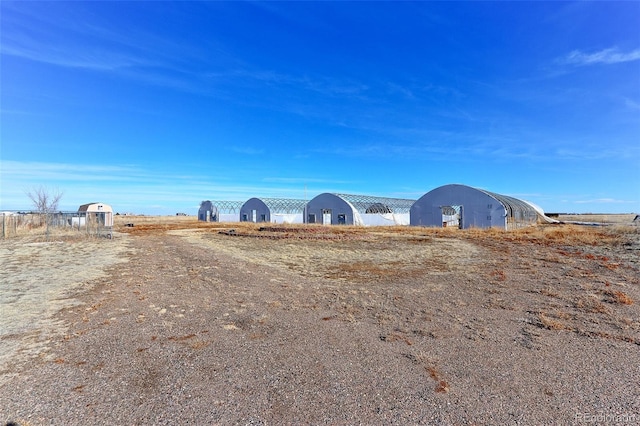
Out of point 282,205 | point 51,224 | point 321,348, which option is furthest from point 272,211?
point 321,348

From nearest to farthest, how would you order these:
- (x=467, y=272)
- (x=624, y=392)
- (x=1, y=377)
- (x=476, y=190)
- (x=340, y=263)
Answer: (x=624, y=392), (x=1, y=377), (x=467, y=272), (x=340, y=263), (x=476, y=190)

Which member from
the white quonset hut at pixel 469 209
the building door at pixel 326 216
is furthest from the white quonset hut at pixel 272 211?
the white quonset hut at pixel 469 209

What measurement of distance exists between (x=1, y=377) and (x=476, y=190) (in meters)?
34.2

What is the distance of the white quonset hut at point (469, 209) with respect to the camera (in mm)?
31062

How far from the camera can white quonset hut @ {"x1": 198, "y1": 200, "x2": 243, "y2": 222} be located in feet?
193

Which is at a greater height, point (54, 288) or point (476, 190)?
point (476, 190)

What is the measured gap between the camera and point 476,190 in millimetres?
32469

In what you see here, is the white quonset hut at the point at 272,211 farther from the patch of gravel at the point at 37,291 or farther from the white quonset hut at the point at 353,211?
the patch of gravel at the point at 37,291

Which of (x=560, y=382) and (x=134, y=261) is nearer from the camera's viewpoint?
(x=560, y=382)

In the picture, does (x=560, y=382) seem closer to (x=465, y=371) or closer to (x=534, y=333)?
(x=465, y=371)

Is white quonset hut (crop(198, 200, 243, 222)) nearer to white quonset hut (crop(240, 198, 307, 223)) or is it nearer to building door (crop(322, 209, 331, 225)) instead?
white quonset hut (crop(240, 198, 307, 223))

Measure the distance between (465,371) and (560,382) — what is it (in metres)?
1.03

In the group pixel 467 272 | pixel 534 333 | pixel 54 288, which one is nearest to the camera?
pixel 534 333

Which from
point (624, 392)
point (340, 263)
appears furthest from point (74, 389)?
point (340, 263)
